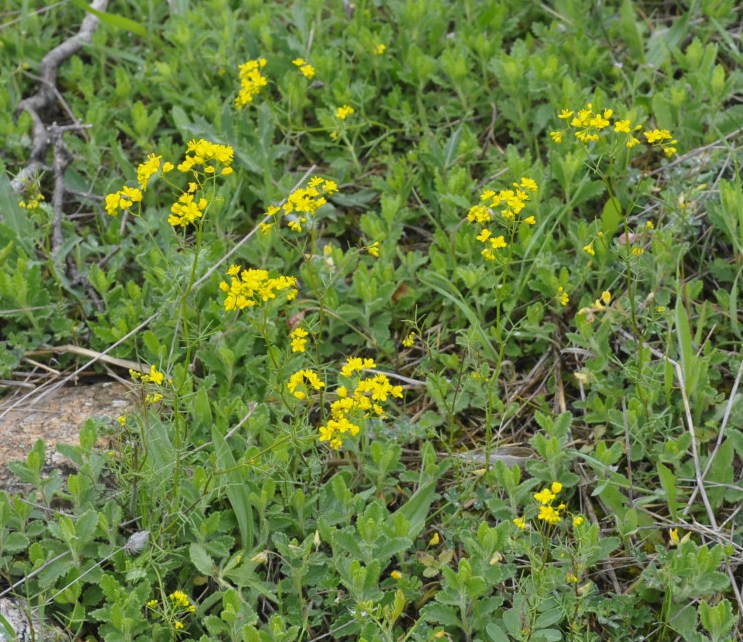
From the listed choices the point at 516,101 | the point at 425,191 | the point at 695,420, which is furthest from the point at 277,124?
the point at 695,420

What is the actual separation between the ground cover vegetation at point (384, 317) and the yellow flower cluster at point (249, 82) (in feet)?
0.07

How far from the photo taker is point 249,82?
4.30 meters

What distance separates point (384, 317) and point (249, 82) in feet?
4.17

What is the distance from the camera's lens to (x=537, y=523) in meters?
3.11

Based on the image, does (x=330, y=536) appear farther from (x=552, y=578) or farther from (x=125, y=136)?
(x=125, y=136)

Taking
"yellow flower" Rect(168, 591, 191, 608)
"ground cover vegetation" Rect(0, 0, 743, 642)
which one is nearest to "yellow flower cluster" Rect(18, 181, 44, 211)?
"ground cover vegetation" Rect(0, 0, 743, 642)

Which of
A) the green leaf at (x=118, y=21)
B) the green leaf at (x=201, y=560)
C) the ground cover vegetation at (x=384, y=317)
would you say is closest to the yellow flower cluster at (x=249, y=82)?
the ground cover vegetation at (x=384, y=317)

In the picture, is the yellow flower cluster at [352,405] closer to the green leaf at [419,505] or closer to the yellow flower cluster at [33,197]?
the green leaf at [419,505]

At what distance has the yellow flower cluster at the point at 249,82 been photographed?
4.25 meters

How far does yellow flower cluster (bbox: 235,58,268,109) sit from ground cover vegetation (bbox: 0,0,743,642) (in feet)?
0.07

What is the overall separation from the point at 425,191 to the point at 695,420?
1517 mm

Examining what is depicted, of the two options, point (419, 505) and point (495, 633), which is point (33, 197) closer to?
point (419, 505)

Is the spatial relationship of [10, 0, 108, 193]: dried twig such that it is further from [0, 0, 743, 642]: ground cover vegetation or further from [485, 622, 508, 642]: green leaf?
[485, 622, 508, 642]: green leaf

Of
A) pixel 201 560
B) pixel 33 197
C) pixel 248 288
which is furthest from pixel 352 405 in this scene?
pixel 33 197
